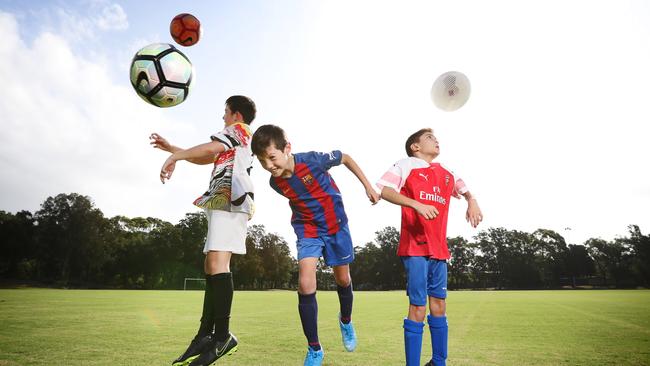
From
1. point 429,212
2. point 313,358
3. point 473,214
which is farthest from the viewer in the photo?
point 473,214

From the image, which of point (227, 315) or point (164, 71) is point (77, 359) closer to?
point (227, 315)

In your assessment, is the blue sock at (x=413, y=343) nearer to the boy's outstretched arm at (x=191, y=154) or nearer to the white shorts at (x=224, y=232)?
the white shorts at (x=224, y=232)

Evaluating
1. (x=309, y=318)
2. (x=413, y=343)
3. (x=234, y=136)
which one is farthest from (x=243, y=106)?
(x=413, y=343)

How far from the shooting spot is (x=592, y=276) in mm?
86938

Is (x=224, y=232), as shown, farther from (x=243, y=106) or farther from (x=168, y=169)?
(x=243, y=106)

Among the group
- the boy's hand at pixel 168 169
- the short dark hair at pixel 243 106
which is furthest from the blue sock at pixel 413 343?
the short dark hair at pixel 243 106

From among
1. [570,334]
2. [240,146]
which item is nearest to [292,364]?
[240,146]

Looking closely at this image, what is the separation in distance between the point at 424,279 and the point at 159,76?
3622 mm

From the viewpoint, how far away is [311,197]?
4.00 m

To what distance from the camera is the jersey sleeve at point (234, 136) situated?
375 centimetres

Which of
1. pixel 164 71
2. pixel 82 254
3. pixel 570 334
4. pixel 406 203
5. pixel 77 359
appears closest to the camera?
pixel 406 203

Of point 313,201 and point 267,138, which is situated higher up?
point 267,138

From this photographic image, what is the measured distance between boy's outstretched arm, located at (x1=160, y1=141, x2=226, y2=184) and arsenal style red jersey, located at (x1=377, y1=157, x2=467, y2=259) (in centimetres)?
158

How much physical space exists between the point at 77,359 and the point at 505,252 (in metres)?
104
